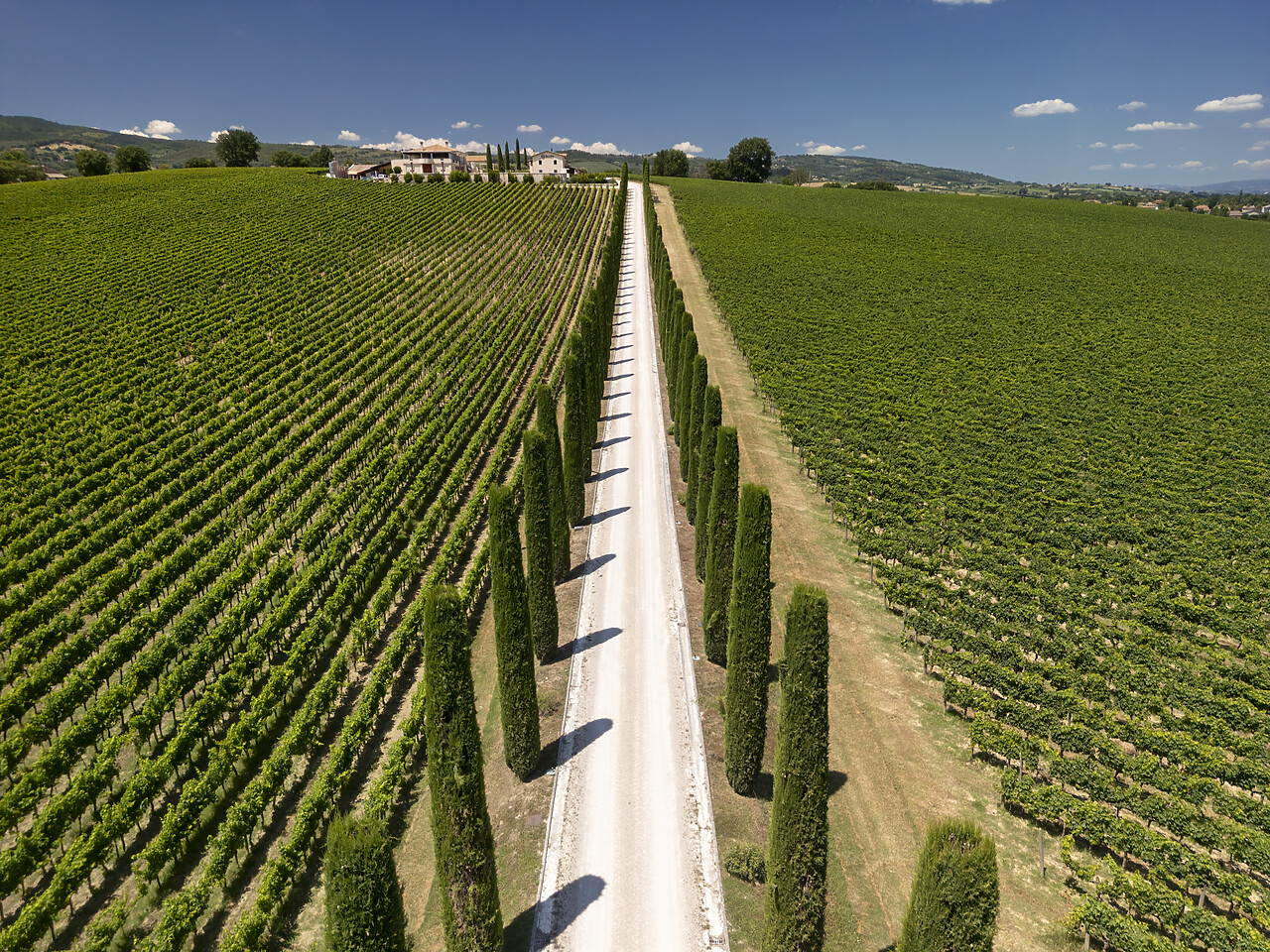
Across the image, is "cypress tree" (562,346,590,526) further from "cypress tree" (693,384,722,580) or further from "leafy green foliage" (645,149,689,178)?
"leafy green foliage" (645,149,689,178)

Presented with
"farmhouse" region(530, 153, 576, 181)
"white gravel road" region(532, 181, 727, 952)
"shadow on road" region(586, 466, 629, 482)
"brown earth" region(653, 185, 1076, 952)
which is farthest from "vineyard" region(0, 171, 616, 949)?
"farmhouse" region(530, 153, 576, 181)

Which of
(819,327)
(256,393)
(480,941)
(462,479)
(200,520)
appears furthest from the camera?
(819,327)

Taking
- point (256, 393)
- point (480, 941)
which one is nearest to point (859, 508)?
point (480, 941)

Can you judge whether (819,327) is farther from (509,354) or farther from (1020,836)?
(1020,836)

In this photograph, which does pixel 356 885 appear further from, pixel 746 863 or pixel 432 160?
pixel 432 160

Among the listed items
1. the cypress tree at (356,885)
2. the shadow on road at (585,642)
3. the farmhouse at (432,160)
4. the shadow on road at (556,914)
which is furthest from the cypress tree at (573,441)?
the farmhouse at (432,160)

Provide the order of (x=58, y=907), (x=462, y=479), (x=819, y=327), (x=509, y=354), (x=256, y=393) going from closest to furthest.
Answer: (x=58, y=907) → (x=462, y=479) → (x=256, y=393) → (x=509, y=354) → (x=819, y=327)

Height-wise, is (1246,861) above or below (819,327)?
below

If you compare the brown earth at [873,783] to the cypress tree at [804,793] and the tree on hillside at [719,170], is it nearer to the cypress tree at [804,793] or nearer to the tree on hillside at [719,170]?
the cypress tree at [804,793]
